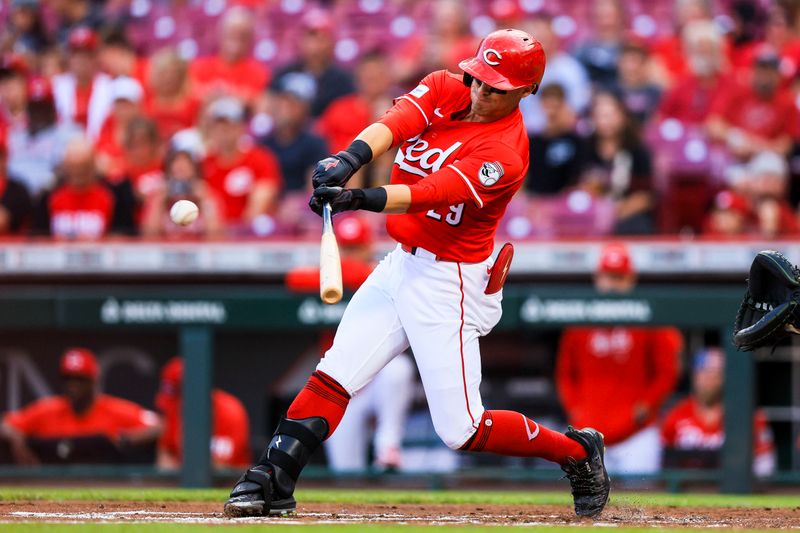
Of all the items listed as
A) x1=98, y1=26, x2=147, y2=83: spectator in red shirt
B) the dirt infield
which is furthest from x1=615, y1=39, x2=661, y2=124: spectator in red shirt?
the dirt infield

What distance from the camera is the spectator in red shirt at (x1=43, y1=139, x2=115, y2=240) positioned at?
329 inches

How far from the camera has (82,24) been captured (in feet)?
35.5

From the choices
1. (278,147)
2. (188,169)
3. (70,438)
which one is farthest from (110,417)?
(278,147)

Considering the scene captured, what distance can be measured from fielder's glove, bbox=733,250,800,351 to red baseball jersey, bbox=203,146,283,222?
14.6 feet

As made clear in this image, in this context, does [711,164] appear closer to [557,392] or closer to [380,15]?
[557,392]

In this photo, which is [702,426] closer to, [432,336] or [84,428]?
[432,336]

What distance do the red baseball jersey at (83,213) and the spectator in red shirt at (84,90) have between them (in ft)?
3.74

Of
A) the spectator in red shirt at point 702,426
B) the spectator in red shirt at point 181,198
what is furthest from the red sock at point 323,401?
the spectator in red shirt at point 181,198

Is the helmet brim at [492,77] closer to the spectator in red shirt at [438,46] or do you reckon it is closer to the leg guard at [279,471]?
the leg guard at [279,471]

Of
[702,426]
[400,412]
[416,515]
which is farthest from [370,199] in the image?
[702,426]

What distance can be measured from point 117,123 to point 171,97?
48 cm

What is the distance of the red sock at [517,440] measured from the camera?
4.52 metres

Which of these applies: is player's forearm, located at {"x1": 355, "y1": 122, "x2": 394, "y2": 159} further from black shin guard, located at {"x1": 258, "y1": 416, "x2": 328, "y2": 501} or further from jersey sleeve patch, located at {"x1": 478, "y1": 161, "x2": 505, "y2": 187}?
black shin guard, located at {"x1": 258, "y1": 416, "x2": 328, "y2": 501}

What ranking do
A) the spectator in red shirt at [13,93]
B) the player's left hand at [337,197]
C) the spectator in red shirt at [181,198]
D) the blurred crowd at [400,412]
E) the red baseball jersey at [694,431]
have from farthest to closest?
the spectator in red shirt at [13,93], the spectator in red shirt at [181,198], the red baseball jersey at [694,431], the blurred crowd at [400,412], the player's left hand at [337,197]
